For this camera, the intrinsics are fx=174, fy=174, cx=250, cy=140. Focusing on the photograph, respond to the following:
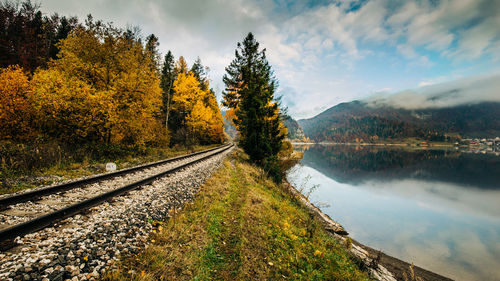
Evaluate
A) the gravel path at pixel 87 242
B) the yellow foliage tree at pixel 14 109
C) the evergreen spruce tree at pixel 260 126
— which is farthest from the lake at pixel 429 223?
the yellow foliage tree at pixel 14 109

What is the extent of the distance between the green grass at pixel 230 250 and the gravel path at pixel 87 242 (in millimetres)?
352

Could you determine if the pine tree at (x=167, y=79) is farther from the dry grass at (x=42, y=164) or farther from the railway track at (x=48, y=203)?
the railway track at (x=48, y=203)

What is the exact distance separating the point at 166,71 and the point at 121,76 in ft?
55.9

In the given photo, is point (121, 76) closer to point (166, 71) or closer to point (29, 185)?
point (29, 185)

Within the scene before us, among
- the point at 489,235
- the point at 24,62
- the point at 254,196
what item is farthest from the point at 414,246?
the point at 24,62

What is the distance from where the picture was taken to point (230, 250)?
4395mm

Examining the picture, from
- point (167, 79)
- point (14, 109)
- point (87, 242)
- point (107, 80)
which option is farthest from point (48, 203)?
point (167, 79)

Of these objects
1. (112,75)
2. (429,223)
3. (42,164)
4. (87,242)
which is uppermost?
(112,75)

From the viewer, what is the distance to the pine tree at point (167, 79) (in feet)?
79.4

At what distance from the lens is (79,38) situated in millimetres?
12180

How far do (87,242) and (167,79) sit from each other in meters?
26.9

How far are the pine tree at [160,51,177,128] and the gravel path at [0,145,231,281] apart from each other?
66.4 ft

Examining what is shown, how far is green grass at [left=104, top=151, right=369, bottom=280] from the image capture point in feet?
10.8

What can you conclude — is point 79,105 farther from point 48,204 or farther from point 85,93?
point 48,204
